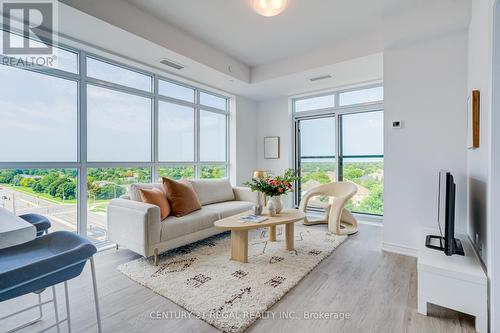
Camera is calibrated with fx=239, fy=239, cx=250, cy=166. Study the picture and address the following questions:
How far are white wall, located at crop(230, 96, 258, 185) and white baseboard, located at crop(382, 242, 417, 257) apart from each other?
327 centimetres

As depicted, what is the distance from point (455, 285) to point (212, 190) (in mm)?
3301

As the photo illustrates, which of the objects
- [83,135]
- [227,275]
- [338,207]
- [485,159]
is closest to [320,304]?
[227,275]

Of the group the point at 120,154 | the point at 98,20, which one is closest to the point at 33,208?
the point at 120,154

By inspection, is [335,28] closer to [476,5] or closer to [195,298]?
[476,5]

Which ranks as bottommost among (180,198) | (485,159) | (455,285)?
(455,285)

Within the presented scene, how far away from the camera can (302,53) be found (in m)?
4.14

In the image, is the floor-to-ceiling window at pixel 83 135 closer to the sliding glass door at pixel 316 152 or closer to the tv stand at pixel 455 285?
the sliding glass door at pixel 316 152

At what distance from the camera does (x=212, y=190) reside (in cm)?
420

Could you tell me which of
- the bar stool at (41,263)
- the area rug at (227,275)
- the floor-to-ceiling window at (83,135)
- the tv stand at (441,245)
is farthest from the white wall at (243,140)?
the bar stool at (41,263)

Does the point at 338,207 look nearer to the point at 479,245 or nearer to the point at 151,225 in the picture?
the point at 479,245

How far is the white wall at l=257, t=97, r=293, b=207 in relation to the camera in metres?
5.67

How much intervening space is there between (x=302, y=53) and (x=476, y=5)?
228 centimetres

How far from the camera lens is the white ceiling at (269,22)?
292 cm

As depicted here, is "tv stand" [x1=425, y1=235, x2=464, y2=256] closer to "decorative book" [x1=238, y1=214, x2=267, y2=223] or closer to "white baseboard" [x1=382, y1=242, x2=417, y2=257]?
"white baseboard" [x1=382, y1=242, x2=417, y2=257]
